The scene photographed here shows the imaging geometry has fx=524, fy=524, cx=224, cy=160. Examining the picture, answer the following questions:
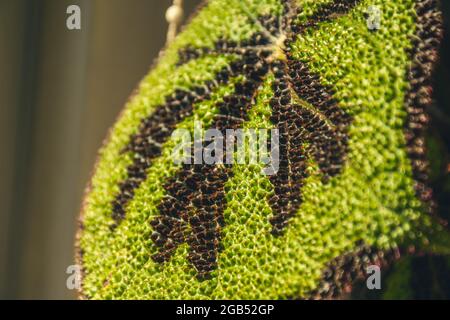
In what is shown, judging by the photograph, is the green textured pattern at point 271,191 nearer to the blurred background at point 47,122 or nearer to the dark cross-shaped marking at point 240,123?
the dark cross-shaped marking at point 240,123

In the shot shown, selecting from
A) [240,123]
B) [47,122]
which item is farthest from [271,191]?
[47,122]

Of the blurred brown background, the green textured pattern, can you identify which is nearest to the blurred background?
the blurred brown background

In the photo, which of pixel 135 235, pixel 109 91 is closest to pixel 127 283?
pixel 135 235

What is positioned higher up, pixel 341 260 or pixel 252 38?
pixel 252 38

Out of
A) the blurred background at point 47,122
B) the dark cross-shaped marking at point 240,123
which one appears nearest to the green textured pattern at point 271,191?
the dark cross-shaped marking at point 240,123

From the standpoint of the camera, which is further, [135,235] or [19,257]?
[19,257]

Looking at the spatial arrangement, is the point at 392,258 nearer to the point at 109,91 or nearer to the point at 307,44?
the point at 307,44
